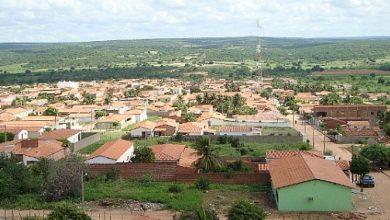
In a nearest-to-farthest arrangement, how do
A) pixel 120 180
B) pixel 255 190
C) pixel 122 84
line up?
pixel 255 190 < pixel 120 180 < pixel 122 84

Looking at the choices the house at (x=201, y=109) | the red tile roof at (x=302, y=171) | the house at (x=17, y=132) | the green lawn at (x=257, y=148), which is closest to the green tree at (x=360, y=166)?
the red tile roof at (x=302, y=171)

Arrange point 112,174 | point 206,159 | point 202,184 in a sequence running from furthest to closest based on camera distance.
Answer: point 206,159 < point 112,174 < point 202,184

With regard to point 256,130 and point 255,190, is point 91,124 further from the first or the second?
point 255,190

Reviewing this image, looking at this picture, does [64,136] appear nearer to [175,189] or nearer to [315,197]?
[175,189]

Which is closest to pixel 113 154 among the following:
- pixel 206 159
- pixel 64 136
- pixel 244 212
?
pixel 206 159

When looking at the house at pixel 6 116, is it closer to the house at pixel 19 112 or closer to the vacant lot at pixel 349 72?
the house at pixel 19 112

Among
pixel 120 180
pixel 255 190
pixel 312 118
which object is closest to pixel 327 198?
pixel 255 190
